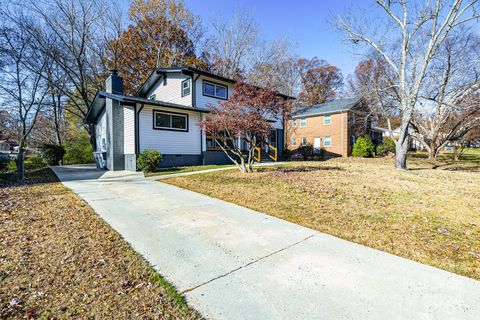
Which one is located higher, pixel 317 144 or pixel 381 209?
pixel 317 144

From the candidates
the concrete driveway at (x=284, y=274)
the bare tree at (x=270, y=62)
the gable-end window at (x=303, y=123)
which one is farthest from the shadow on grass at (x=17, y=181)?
the gable-end window at (x=303, y=123)

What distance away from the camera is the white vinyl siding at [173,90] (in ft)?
49.9

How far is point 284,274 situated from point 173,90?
15917 mm

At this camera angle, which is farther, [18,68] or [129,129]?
[18,68]

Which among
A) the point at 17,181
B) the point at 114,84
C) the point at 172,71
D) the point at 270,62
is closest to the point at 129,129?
the point at 114,84

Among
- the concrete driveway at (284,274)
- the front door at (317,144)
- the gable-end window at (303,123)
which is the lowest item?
the concrete driveway at (284,274)

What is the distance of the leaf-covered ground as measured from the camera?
1926mm

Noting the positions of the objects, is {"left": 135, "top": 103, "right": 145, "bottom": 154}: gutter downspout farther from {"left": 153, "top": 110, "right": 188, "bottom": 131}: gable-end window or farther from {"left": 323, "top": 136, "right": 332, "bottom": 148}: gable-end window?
{"left": 323, "top": 136, "right": 332, "bottom": 148}: gable-end window

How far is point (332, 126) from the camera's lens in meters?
24.8

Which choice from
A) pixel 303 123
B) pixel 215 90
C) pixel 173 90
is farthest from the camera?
pixel 303 123

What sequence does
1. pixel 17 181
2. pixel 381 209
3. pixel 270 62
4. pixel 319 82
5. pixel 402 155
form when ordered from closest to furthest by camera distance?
pixel 381 209 < pixel 17 181 < pixel 402 155 < pixel 270 62 < pixel 319 82

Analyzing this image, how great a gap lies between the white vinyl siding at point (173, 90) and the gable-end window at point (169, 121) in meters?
1.37

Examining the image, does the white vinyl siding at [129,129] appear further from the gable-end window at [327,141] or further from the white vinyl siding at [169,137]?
the gable-end window at [327,141]

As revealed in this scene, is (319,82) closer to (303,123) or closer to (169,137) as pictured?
(303,123)
